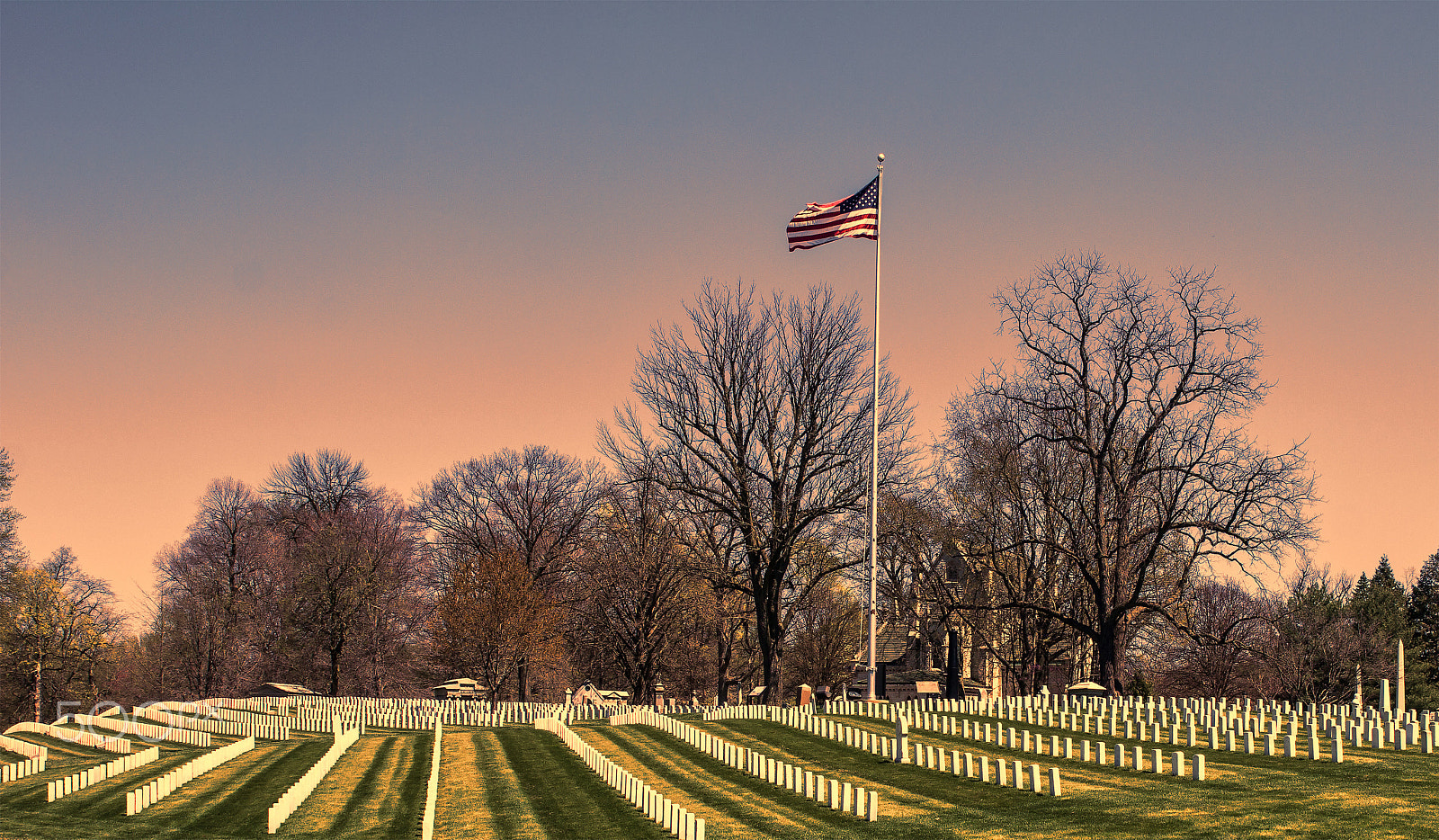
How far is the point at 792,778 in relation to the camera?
70.4 feet

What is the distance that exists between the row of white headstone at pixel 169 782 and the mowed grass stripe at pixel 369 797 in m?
3.29

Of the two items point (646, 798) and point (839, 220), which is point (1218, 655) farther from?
point (646, 798)

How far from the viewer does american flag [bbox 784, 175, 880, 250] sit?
30906mm

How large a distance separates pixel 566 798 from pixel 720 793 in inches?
126

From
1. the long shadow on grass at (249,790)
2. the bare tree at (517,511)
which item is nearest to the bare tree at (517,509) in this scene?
the bare tree at (517,511)

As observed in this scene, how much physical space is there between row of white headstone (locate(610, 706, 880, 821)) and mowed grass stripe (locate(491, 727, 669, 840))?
2921 millimetres

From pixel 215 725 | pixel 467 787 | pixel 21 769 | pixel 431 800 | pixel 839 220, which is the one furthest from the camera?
pixel 215 725

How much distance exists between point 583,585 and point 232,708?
1896cm

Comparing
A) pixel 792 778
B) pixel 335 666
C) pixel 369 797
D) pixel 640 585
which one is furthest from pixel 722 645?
pixel 792 778

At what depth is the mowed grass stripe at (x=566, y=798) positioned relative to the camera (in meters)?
19.0

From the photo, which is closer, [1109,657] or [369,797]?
[369,797]

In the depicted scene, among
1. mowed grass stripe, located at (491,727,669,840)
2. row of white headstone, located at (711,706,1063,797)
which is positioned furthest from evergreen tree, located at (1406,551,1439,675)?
mowed grass stripe, located at (491,727,669,840)

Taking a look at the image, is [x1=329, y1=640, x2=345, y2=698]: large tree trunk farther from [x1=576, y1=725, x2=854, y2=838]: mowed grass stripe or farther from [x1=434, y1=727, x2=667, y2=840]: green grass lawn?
[x1=576, y1=725, x2=854, y2=838]: mowed grass stripe

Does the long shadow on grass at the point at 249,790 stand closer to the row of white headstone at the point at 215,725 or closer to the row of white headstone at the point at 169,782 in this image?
the row of white headstone at the point at 169,782
